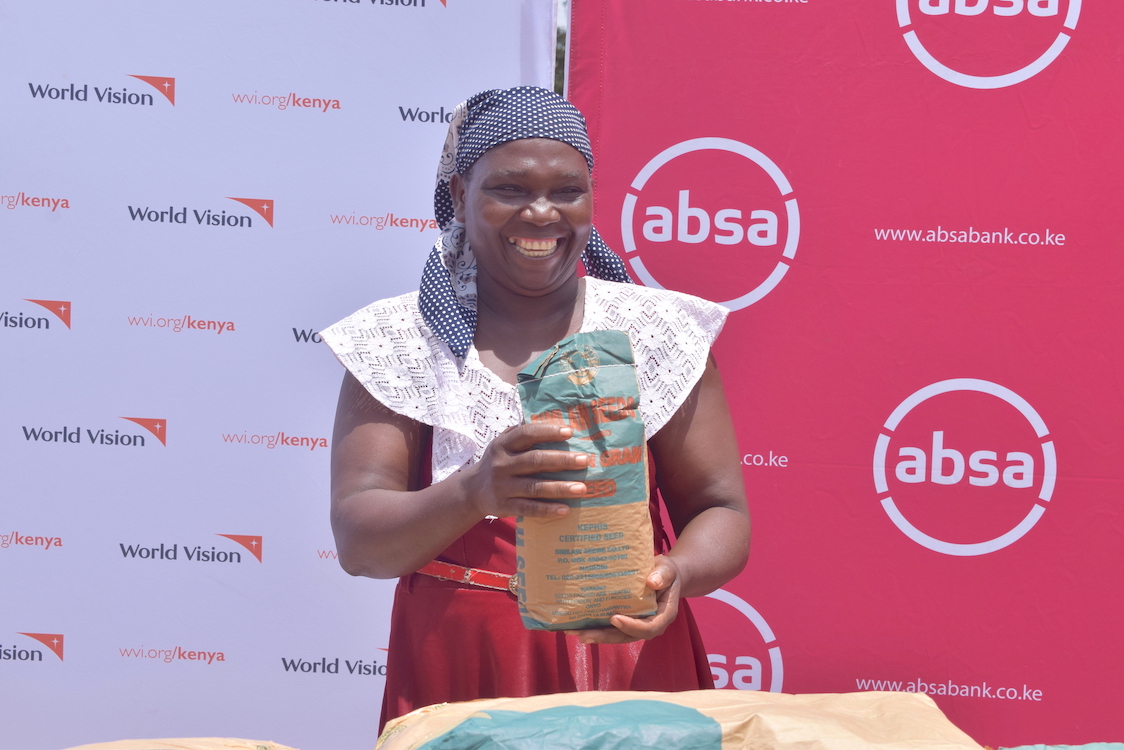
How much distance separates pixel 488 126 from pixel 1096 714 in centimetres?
236

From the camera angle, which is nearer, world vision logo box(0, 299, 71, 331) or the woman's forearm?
the woman's forearm

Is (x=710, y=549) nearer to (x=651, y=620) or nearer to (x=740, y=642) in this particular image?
(x=651, y=620)

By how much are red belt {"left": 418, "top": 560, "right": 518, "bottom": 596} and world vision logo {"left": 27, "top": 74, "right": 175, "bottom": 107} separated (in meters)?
1.92

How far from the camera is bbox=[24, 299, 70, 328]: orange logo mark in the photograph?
277cm

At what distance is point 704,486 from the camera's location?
1532 mm

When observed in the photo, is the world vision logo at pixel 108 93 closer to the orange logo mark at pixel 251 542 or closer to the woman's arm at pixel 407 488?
the orange logo mark at pixel 251 542

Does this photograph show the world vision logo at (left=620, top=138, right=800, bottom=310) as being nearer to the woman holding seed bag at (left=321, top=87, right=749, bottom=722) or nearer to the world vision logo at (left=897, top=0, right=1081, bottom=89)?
the world vision logo at (left=897, top=0, right=1081, bottom=89)

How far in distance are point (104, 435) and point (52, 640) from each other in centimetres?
64

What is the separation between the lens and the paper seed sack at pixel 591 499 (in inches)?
42.4

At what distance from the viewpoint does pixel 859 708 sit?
1.05m

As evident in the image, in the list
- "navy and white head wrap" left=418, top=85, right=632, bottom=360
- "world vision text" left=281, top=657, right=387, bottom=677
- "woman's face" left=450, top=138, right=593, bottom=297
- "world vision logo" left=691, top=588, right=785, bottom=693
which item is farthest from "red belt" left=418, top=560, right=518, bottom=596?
"world vision text" left=281, top=657, right=387, bottom=677

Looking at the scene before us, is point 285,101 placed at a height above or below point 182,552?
above

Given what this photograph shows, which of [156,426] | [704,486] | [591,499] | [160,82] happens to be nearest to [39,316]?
[156,426]

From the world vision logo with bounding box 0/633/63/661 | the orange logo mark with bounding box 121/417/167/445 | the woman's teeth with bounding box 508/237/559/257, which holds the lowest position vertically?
the world vision logo with bounding box 0/633/63/661
